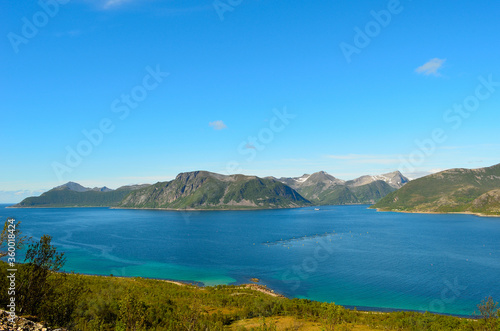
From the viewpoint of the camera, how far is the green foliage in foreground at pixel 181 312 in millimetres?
31422

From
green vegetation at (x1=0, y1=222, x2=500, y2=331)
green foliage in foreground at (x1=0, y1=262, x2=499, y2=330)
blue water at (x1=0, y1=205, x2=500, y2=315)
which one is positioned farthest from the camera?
blue water at (x1=0, y1=205, x2=500, y2=315)

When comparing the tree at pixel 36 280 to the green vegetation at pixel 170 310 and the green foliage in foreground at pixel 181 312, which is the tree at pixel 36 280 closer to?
the green vegetation at pixel 170 310

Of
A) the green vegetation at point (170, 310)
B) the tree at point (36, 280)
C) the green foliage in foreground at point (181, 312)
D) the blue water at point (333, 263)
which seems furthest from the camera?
the blue water at point (333, 263)

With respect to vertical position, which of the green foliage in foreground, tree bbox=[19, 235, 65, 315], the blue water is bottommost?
the blue water

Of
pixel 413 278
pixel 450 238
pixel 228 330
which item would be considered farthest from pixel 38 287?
pixel 450 238

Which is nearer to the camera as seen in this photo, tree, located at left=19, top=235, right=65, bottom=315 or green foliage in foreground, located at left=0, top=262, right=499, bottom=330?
tree, located at left=19, top=235, right=65, bottom=315

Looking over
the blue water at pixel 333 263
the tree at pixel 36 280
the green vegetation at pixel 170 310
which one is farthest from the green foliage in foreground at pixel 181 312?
the blue water at pixel 333 263

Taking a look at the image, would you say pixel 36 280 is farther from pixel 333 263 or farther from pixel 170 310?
pixel 333 263

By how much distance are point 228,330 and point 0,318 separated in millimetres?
32348

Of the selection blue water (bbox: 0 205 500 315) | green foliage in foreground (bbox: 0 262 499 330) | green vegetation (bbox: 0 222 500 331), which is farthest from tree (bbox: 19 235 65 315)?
blue water (bbox: 0 205 500 315)

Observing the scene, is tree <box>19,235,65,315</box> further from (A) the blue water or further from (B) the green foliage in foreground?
(A) the blue water

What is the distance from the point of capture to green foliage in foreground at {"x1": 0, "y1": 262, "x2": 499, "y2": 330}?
3142 cm

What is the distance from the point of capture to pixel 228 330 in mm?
45094

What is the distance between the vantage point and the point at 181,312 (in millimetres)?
43188
